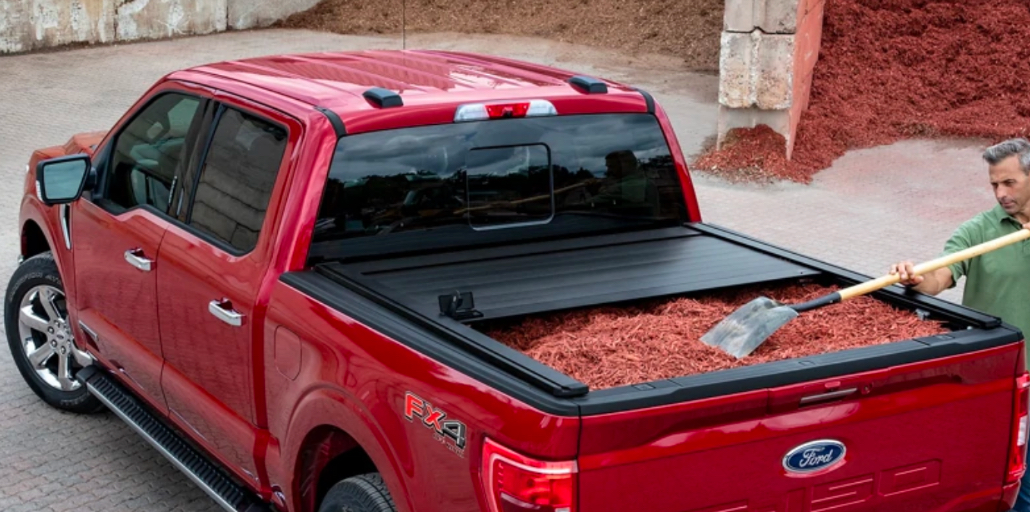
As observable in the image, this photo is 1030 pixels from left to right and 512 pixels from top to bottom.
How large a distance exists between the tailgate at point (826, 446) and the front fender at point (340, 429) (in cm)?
78

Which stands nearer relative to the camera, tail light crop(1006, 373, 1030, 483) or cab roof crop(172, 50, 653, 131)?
tail light crop(1006, 373, 1030, 483)

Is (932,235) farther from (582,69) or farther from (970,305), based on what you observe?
(582,69)

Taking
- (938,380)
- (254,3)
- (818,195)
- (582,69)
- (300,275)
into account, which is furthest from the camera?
(254,3)

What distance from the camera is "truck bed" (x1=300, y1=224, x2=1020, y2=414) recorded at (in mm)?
3381

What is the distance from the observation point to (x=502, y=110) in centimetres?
489

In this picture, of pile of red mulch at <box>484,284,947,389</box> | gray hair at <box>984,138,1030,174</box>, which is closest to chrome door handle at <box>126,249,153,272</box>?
pile of red mulch at <box>484,284,947,389</box>

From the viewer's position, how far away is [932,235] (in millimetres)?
10977

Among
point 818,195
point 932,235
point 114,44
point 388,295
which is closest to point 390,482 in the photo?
point 388,295

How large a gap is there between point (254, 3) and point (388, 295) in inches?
725

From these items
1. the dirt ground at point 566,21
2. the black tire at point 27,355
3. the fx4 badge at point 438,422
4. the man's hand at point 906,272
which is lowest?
the black tire at point 27,355

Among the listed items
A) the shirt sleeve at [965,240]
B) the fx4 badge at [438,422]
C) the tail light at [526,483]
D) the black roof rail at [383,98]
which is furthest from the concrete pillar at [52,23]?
the tail light at [526,483]

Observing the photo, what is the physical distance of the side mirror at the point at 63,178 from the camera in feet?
18.3

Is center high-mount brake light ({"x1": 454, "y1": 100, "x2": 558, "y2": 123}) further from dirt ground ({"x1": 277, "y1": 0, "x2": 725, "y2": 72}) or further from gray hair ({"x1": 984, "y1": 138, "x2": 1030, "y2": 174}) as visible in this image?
dirt ground ({"x1": 277, "y1": 0, "x2": 725, "y2": 72})

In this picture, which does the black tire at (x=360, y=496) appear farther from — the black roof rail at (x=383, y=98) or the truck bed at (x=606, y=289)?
the black roof rail at (x=383, y=98)
